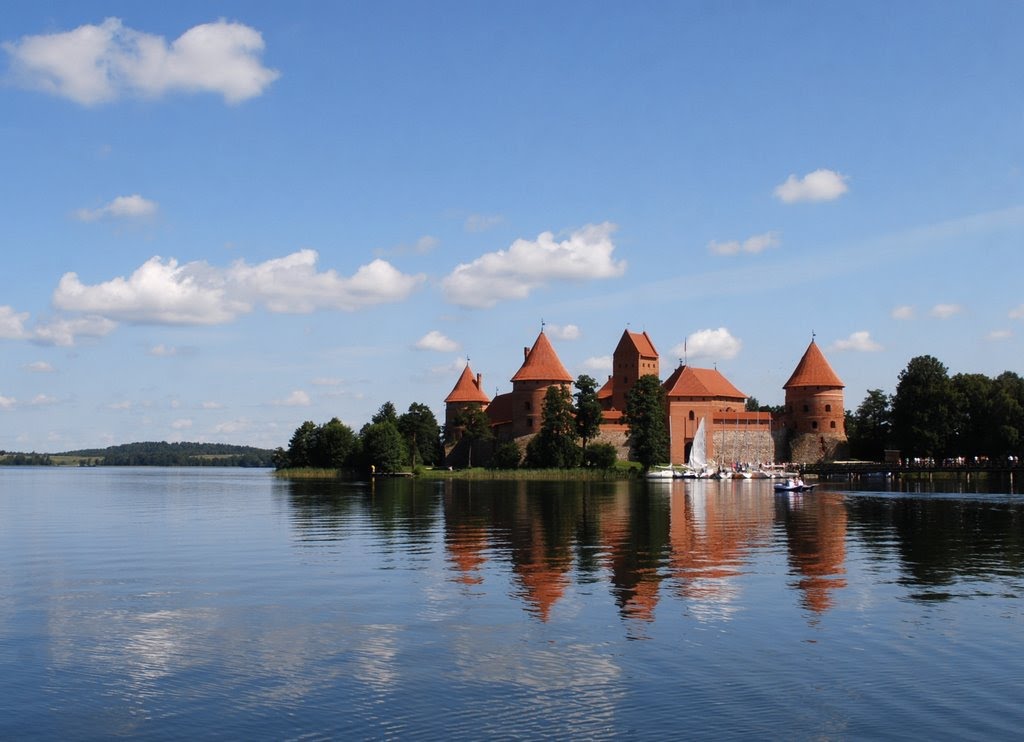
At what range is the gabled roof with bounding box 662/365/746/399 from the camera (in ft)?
313

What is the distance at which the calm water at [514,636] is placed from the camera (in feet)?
34.5

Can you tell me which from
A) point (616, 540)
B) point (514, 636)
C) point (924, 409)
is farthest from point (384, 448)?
point (514, 636)

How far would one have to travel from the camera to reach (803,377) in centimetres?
9662

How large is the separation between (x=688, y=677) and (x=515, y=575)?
857cm

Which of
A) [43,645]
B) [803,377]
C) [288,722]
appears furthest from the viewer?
[803,377]

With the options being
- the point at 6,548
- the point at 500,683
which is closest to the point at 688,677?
the point at 500,683

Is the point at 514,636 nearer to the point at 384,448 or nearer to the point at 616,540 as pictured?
the point at 616,540

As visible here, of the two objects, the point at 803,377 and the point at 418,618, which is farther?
the point at 803,377

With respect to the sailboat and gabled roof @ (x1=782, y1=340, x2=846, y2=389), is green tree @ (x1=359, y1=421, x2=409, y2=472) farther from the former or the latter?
gabled roof @ (x1=782, y1=340, x2=846, y2=389)

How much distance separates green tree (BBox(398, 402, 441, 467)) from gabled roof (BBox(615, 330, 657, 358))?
2127 centimetres

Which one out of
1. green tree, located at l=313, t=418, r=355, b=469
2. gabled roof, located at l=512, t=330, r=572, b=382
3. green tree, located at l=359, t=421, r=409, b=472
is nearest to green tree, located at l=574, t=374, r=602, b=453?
gabled roof, located at l=512, t=330, r=572, b=382

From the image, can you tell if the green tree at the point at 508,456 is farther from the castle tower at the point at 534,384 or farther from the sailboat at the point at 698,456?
the sailboat at the point at 698,456

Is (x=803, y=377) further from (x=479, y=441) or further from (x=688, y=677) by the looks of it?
(x=688, y=677)

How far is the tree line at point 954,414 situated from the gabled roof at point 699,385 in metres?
16.9
